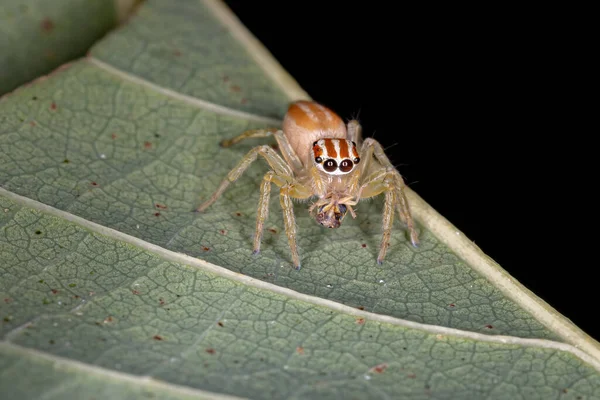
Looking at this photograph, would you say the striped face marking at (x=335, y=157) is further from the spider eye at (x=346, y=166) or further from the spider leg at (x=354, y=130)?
the spider leg at (x=354, y=130)

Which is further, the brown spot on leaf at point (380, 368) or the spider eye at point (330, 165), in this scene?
the spider eye at point (330, 165)

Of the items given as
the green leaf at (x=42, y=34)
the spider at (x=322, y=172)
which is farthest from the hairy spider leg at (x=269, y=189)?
the green leaf at (x=42, y=34)

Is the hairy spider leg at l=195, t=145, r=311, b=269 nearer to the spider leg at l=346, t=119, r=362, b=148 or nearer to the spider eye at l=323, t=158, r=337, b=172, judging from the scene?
the spider eye at l=323, t=158, r=337, b=172

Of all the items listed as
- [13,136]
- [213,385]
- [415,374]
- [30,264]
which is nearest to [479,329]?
[415,374]

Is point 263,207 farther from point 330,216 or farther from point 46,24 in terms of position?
point 46,24

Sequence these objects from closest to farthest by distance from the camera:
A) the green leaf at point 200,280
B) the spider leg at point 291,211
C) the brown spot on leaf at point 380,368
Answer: the green leaf at point 200,280, the brown spot on leaf at point 380,368, the spider leg at point 291,211

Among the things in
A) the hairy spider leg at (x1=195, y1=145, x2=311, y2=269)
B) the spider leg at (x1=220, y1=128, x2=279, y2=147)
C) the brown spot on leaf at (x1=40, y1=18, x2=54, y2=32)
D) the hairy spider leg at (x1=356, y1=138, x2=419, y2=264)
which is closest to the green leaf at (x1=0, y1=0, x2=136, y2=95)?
the brown spot on leaf at (x1=40, y1=18, x2=54, y2=32)

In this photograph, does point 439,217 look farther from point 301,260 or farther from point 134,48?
point 134,48
